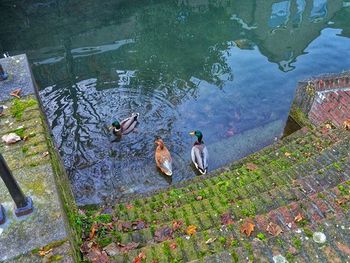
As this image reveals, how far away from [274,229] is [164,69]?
8896mm

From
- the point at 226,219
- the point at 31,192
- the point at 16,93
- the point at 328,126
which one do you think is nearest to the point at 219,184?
the point at 226,219

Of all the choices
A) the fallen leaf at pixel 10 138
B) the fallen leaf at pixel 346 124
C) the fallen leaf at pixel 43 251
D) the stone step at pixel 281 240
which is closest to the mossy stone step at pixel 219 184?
the fallen leaf at pixel 346 124

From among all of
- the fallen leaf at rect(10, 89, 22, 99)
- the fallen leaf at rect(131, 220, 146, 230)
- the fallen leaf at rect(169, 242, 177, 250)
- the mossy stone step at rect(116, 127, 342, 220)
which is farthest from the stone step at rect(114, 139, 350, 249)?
the fallen leaf at rect(10, 89, 22, 99)

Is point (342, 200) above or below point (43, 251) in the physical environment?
below

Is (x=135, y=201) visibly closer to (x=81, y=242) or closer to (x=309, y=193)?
(x=81, y=242)

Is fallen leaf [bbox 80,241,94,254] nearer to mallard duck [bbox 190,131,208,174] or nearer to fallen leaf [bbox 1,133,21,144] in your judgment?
fallen leaf [bbox 1,133,21,144]

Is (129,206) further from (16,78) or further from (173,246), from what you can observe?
(16,78)

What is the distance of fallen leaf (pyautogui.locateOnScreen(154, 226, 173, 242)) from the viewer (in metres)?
4.71

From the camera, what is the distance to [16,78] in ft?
20.5

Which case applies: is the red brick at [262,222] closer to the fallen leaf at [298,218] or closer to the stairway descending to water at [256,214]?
the stairway descending to water at [256,214]

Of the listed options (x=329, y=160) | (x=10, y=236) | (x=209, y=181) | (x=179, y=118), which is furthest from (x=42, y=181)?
(x=179, y=118)

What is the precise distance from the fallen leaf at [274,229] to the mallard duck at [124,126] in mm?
5628

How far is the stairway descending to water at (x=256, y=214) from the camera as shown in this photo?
376 centimetres

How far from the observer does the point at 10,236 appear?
365 centimetres
